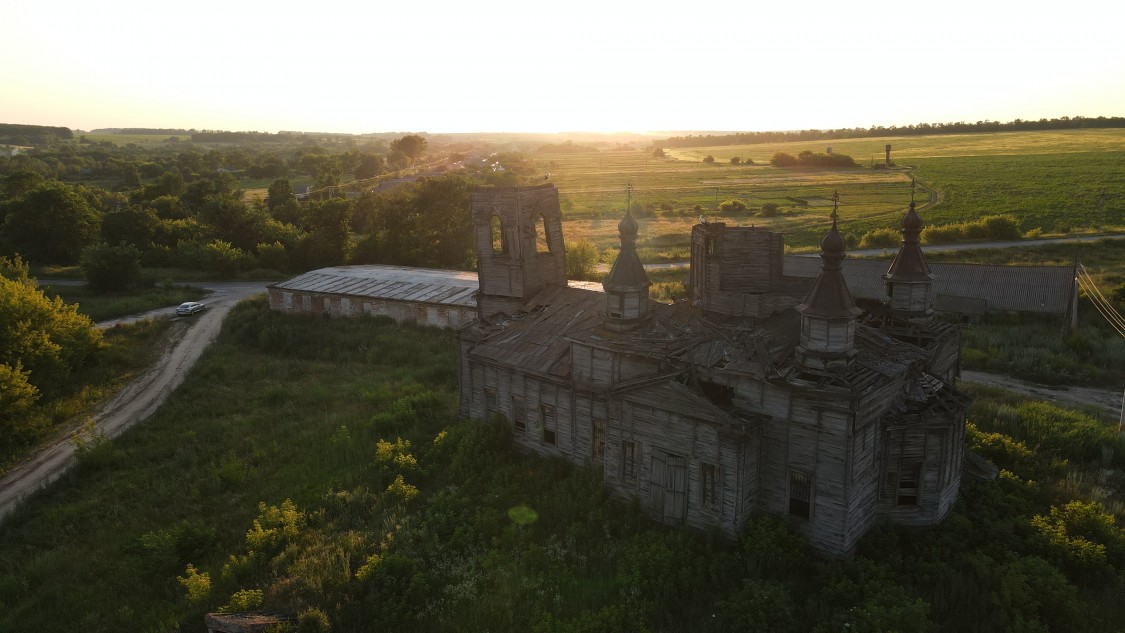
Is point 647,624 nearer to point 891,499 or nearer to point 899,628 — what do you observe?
point 899,628

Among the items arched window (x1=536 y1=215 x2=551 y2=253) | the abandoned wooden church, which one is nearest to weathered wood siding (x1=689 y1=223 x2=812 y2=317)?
the abandoned wooden church

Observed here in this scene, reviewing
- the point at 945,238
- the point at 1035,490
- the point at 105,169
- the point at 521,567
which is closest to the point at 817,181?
the point at 945,238

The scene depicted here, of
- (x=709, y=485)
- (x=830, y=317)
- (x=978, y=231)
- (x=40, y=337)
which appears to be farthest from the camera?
(x=978, y=231)

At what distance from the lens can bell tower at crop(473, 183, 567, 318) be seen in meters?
28.3

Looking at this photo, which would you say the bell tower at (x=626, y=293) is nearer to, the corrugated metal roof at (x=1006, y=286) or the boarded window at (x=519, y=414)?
the boarded window at (x=519, y=414)

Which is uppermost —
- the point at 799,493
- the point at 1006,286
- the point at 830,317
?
the point at 830,317

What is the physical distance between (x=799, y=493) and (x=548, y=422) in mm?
9235

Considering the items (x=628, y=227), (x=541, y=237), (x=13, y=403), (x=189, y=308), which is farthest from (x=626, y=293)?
(x=541, y=237)

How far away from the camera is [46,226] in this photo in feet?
225

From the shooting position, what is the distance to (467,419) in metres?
27.5

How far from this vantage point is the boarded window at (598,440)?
878 inches

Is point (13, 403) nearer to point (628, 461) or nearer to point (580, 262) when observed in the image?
point (628, 461)

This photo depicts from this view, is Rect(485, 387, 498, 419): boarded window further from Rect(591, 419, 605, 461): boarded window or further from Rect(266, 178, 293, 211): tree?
Rect(266, 178, 293, 211): tree

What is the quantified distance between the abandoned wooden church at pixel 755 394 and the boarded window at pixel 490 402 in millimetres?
995
